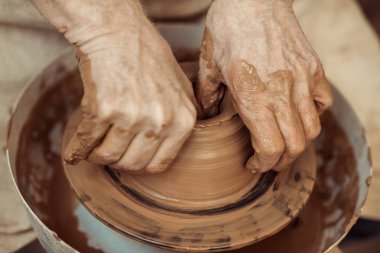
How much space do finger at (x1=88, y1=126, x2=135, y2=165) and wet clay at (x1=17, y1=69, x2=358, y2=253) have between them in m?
0.34

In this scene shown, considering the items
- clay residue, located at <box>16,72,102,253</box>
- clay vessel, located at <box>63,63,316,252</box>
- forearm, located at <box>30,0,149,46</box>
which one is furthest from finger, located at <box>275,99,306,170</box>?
clay residue, located at <box>16,72,102,253</box>

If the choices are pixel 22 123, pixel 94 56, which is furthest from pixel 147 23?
pixel 22 123

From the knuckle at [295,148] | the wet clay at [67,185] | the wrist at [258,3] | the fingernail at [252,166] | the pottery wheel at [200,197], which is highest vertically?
the wrist at [258,3]

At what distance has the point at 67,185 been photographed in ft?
4.86

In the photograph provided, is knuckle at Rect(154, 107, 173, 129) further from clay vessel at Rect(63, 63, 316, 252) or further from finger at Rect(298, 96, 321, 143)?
finger at Rect(298, 96, 321, 143)

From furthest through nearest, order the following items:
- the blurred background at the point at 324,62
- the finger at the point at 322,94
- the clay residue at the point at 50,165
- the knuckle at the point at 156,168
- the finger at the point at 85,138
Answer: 1. the blurred background at the point at 324,62
2. the clay residue at the point at 50,165
3. the finger at the point at 322,94
4. the knuckle at the point at 156,168
5. the finger at the point at 85,138

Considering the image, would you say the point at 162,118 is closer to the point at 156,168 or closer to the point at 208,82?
the point at 156,168

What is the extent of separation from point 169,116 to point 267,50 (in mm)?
278

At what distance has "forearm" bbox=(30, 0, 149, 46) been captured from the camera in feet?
3.60

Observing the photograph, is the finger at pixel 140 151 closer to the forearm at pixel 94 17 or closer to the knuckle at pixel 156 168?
the knuckle at pixel 156 168

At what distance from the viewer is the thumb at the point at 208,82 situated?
124 cm

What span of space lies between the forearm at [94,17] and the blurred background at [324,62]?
1.46 ft

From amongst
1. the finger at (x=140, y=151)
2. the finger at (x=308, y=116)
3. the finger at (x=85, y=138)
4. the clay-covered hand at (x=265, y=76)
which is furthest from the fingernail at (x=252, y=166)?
the finger at (x=85, y=138)

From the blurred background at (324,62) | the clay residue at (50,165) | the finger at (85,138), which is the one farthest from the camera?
the blurred background at (324,62)
